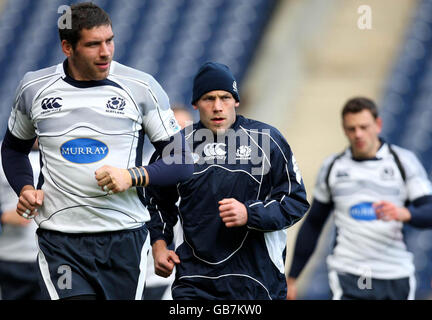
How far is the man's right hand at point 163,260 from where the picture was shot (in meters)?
4.01

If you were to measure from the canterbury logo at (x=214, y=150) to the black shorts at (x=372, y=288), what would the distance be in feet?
5.39

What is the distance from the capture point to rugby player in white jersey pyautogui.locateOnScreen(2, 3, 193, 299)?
362 centimetres

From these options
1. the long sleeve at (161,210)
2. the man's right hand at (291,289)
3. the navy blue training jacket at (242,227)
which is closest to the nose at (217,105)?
the navy blue training jacket at (242,227)

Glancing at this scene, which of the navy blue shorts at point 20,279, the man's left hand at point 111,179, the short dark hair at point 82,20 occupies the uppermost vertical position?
the short dark hair at point 82,20

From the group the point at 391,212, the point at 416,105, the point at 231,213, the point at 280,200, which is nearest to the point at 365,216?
the point at 391,212

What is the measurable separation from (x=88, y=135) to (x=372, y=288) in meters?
A: 2.43

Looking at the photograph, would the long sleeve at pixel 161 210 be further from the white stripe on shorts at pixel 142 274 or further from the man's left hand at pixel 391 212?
the man's left hand at pixel 391 212

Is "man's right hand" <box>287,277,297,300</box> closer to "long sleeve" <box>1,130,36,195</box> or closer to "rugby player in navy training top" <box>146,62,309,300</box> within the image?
"rugby player in navy training top" <box>146,62,309,300</box>

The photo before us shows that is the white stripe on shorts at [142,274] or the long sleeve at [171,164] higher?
the long sleeve at [171,164]

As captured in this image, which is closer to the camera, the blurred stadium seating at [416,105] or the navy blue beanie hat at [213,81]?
the navy blue beanie hat at [213,81]

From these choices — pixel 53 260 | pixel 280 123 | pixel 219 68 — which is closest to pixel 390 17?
pixel 280 123

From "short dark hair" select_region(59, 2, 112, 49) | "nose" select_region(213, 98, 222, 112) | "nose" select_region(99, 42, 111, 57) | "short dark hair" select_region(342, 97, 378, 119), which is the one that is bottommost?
"nose" select_region(213, 98, 222, 112)

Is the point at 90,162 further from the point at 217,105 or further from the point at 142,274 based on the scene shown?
the point at 217,105

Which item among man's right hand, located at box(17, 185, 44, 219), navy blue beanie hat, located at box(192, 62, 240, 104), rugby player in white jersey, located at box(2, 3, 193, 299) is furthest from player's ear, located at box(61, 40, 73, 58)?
navy blue beanie hat, located at box(192, 62, 240, 104)
